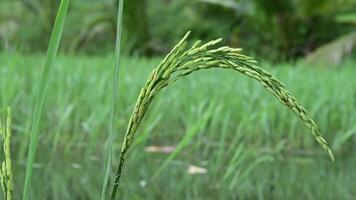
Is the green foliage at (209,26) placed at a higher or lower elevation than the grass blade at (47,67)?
higher

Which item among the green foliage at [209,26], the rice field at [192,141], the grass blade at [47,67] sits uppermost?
the green foliage at [209,26]

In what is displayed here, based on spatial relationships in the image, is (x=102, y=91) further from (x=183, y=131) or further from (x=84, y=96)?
(x=183, y=131)

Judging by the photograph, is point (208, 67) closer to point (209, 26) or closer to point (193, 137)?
point (193, 137)

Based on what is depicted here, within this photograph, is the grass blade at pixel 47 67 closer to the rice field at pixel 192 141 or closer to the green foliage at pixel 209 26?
the rice field at pixel 192 141

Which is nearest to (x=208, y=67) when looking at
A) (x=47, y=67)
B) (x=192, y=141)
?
(x=47, y=67)

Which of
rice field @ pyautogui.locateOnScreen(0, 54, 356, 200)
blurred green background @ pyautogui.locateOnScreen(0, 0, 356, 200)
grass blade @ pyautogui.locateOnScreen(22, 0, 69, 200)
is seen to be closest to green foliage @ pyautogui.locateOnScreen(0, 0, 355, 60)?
blurred green background @ pyautogui.locateOnScreen(0, 0, 356, 200)

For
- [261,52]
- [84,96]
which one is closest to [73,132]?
[84,96]

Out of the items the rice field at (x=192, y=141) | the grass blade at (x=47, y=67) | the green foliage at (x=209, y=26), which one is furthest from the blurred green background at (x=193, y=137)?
the green foliage at (x=209, y=26)

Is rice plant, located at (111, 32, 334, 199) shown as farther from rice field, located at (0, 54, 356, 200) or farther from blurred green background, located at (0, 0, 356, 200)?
rice field, located at (0, 54, 356, 200)

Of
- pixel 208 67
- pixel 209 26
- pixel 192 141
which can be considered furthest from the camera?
pixel 209 26
